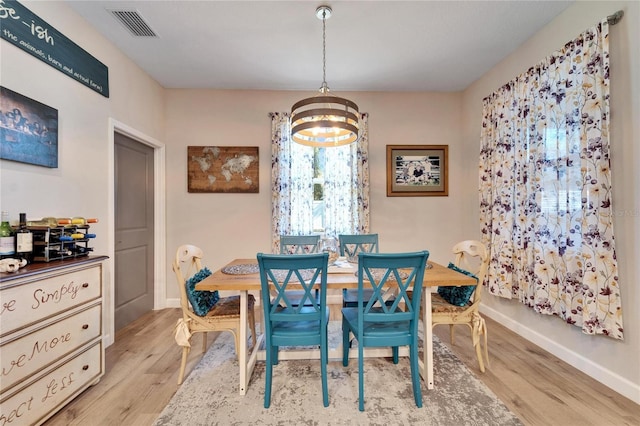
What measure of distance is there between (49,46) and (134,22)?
0.70 metres

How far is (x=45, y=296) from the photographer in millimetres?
1606

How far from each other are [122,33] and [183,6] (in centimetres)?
83

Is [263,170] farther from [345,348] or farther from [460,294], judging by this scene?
[460,294]

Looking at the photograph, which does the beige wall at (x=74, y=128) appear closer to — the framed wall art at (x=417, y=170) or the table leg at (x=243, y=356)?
the table leg at (x=243, y=356)

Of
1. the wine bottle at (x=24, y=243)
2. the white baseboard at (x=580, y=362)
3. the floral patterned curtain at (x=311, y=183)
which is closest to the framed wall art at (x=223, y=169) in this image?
the floral patterned curtain at (x=311, y=183)

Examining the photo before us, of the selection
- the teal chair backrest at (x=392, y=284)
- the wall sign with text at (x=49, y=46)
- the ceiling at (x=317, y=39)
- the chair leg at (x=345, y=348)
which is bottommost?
the chair leg at (x=345, y=348)

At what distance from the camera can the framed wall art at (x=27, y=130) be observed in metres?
1.76

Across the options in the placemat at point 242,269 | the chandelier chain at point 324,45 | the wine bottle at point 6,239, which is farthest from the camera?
the chandelier chain at point 324,45

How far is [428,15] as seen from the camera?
2.40m

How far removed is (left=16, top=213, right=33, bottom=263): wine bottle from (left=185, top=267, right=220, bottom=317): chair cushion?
0.94 m

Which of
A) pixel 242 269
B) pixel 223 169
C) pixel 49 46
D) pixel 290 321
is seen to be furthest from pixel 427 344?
pixel 49 46

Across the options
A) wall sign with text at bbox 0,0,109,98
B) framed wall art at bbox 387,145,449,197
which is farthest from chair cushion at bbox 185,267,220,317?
framed wall art at bbox 387,145,449,197

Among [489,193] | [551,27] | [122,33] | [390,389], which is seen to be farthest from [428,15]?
[390,389]

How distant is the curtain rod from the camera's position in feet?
6.33
